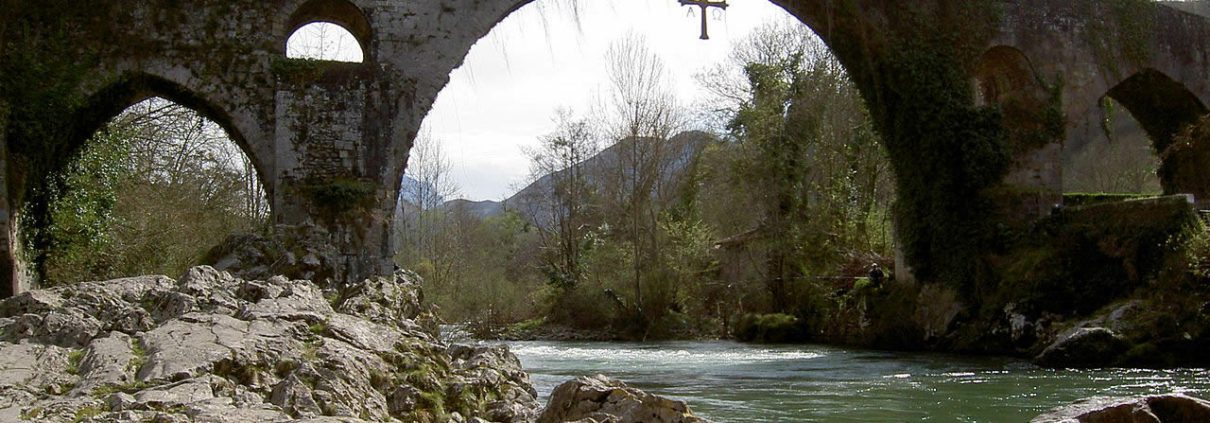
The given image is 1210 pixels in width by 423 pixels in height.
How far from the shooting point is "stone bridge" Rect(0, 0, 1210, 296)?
570 inches

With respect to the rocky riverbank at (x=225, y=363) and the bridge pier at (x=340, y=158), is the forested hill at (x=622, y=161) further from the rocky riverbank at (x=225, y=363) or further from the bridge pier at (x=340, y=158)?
the rocky riverbank at (x=225, y=363)

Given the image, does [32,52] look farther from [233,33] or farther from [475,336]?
[475,336]

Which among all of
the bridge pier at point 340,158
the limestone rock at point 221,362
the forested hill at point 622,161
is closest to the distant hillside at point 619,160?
the forested hill at point 622,161

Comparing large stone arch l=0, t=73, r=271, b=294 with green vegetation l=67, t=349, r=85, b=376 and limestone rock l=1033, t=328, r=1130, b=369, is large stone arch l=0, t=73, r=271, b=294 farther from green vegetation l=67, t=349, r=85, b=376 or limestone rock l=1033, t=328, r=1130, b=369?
limestone rock l=1033, t=328, r=1130, b=369

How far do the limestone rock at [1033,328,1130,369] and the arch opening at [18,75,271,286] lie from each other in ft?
34.2

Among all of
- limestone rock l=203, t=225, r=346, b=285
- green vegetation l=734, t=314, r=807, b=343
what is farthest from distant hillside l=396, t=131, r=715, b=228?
limestone rock l=203, t=225, r=346, b=285

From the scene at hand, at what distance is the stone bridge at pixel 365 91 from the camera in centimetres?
1448

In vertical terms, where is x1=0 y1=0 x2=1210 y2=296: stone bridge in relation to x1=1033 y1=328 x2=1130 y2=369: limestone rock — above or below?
above

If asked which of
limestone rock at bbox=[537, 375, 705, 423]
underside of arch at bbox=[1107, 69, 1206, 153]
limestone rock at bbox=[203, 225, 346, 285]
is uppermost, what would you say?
underside of arch at bbox=[1107, 69, 1206, 153]

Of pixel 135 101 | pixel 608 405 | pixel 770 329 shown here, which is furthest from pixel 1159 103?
pixel 608 405

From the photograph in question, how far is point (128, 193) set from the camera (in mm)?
16938

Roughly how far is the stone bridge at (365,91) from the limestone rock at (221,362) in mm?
7150

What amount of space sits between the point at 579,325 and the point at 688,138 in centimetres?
683

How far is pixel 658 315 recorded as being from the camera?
26.4m
